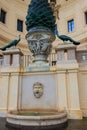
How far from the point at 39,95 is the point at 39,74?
0.86m

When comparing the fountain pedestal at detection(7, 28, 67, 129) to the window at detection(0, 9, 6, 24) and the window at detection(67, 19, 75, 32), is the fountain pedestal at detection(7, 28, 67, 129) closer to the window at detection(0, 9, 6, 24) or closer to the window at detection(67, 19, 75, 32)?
the window at detection(0, 9, 6, 24)

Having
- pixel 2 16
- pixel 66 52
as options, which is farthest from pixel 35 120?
pixel 2 16

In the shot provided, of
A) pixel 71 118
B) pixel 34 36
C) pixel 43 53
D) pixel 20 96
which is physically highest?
pixel 34 36

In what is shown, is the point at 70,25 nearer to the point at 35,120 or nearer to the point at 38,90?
the point at 38,90

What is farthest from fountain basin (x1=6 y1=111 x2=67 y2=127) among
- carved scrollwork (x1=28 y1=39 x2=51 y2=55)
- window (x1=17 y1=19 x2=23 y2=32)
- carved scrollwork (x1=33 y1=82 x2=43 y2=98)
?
window (x1=17 y1=19 x2=23 y2=32)

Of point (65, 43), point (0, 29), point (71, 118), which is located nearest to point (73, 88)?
point (71, 118)

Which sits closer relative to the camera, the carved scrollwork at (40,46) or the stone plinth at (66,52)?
the stone plinth at (66,52)

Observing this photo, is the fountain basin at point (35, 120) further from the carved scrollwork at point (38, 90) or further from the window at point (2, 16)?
the window at point (2, 16)

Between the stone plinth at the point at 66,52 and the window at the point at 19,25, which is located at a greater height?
the window at the point at 19,25

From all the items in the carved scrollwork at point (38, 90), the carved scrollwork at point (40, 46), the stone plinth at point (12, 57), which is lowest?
the carved scrollwork at point (38, 90)

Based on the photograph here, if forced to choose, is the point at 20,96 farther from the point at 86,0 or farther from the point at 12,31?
the point at 86,0

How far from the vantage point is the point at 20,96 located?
A: 6223 millimetres

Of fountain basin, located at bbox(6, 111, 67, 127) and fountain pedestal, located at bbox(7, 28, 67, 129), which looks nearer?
fountain basin, located at bbox(6, 111, 67, 127)

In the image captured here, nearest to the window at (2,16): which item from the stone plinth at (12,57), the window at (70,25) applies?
the window at (70,25)
